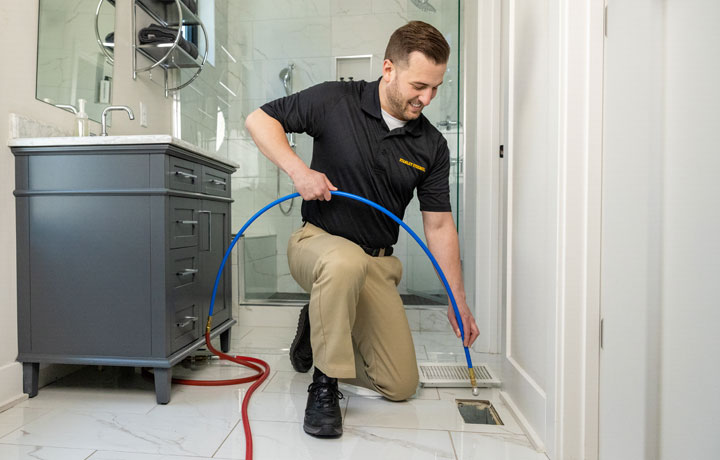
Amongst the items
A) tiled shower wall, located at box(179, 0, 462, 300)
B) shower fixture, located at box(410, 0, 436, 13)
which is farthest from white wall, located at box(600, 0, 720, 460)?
tiled shower wall, located at box(179, 0, 462, 300)

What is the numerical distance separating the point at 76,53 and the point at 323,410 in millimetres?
1726

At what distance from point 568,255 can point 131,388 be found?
154cm

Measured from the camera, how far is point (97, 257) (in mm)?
1533

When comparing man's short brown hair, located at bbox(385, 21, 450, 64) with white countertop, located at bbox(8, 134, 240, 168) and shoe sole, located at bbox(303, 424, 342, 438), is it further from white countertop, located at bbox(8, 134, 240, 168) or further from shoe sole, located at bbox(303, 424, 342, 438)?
shoe sole, located at bbox(303, 424, 342, 438)

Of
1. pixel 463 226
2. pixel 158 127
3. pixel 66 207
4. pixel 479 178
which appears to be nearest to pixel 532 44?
pixel 479 178

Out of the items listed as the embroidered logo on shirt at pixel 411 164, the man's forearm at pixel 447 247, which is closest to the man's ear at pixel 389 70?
the embroidered logo on shirt at pixel 411 164

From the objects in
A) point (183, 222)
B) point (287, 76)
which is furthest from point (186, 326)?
point (287, 76)

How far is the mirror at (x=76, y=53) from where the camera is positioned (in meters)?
1.69

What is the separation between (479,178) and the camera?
2.01 m

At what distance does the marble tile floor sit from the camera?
1199mm

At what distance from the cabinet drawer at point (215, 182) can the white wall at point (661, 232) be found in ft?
4.73

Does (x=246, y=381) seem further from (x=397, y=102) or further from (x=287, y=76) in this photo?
(x=287, y=76)

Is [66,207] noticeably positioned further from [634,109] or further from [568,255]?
[634,109]

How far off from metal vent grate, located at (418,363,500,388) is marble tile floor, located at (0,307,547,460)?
0.10 ft
